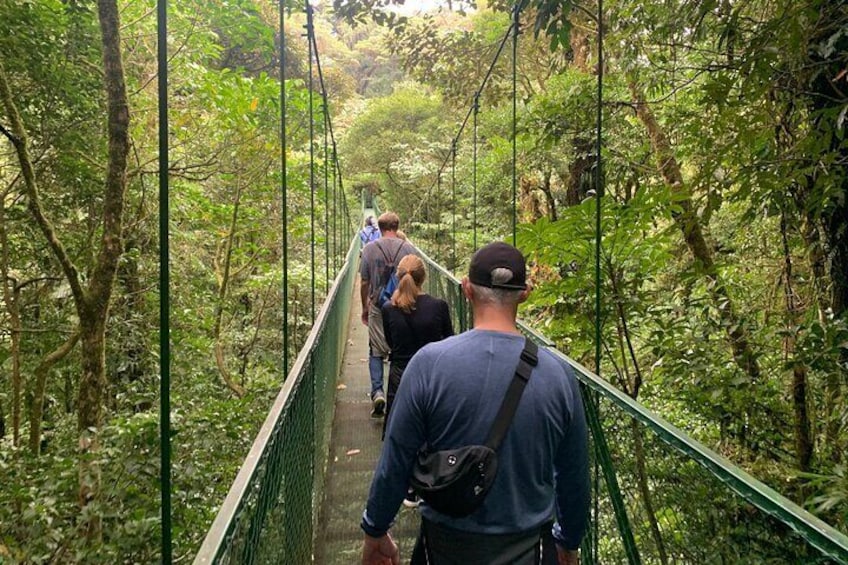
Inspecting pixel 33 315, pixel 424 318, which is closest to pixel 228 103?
pixel 33 315

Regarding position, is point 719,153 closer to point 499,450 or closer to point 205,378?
point 499,450

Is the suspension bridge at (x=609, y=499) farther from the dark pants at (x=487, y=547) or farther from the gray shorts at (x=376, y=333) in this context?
the gray shorts at (x=376, y=333)

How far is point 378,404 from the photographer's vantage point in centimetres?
344

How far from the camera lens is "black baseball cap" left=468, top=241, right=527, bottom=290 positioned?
45.9 inches

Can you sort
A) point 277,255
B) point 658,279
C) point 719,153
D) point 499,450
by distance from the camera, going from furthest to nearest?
point 277,255 < point 658,279 < point 719,153 < point 499,450

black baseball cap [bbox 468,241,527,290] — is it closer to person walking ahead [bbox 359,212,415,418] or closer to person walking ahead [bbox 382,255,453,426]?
person walking ahead [bbox 382,255,453,426]

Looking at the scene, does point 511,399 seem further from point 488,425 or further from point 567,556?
point 567,556

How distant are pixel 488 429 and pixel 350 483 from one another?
6.59 ft

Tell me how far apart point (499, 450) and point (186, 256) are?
601 cm

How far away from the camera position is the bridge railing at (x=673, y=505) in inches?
31.9

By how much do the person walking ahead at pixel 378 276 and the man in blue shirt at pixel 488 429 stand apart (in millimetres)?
2016

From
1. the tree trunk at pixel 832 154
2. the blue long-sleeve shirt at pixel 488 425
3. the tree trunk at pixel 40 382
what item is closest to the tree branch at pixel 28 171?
the tree trunk at pixel 40 382

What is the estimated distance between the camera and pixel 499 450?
3.57 feet

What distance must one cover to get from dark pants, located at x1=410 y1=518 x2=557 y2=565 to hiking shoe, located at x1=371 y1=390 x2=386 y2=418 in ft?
7.24
